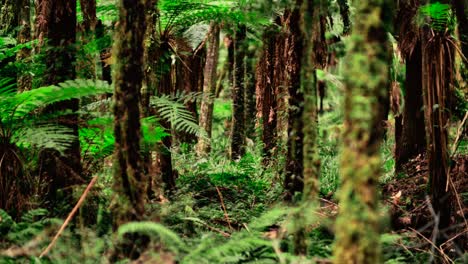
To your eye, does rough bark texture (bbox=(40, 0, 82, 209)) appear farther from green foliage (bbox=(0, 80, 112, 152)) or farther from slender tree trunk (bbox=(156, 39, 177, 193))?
slender tree trunk (bbox=(156, 39, 177, 193))

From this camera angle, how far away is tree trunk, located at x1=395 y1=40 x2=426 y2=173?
6914 millimetres

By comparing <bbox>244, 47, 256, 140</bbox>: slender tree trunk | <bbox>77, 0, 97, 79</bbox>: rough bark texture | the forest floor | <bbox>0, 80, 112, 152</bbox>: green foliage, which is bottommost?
the forest floor

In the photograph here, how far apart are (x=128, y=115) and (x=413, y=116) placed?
16.0 ft

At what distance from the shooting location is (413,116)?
7.02 m

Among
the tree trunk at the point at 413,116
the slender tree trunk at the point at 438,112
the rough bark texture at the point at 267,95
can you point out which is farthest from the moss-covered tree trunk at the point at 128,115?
the rough bark texture at the point at 267,95

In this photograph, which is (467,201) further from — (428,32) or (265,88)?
(265,88)

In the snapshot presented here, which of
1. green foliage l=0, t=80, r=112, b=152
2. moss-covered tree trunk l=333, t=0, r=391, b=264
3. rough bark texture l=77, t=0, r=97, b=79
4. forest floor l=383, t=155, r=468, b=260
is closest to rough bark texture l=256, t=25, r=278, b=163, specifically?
forest floor l=383, t=155, r=468, b=260

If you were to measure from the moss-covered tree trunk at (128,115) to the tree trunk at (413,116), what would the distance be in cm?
463

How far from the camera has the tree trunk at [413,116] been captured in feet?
22.7

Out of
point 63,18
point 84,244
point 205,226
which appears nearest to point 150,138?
point 205,226

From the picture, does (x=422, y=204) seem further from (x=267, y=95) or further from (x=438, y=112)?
(x=267, y=95)

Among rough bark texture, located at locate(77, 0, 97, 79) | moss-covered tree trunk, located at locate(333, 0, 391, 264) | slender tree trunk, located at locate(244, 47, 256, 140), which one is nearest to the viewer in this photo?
moss-covered tree trunk, located at locate(333, 0, 391, 264)

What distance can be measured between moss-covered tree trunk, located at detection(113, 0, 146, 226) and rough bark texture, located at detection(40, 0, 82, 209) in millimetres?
1682

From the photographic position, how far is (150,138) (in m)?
4.75
